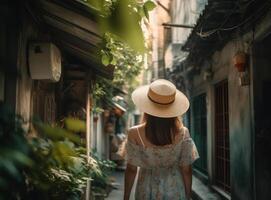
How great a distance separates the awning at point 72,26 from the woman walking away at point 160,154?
1.13 m

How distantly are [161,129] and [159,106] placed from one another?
0.76 ft

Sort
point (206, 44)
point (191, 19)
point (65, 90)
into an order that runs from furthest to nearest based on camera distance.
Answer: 1. point (191, 19)
2. point (206, 44)
3. point (65, 90)

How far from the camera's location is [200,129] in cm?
1395

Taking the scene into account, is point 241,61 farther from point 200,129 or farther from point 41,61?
point 200,129

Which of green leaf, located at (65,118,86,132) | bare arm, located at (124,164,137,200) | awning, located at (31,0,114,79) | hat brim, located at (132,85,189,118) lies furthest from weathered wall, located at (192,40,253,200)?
green leaf, located at (65,118,86,132)

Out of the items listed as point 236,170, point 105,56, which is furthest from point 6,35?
point 236,170

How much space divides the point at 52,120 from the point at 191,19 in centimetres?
902

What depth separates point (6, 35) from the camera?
453 cm

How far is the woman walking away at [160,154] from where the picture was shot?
4.09 metres

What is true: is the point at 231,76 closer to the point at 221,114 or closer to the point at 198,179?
the point at 221,114

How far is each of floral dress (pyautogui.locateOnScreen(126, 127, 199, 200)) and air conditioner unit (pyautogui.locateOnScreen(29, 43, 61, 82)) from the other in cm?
171

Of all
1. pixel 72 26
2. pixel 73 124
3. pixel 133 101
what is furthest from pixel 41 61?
pixel 73 124

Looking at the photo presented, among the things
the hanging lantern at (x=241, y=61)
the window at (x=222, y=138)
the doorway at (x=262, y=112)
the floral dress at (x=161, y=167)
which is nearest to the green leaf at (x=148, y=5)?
the floral dress at (x=161, y=167)

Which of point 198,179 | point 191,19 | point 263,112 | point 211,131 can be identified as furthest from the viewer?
point 191,19
